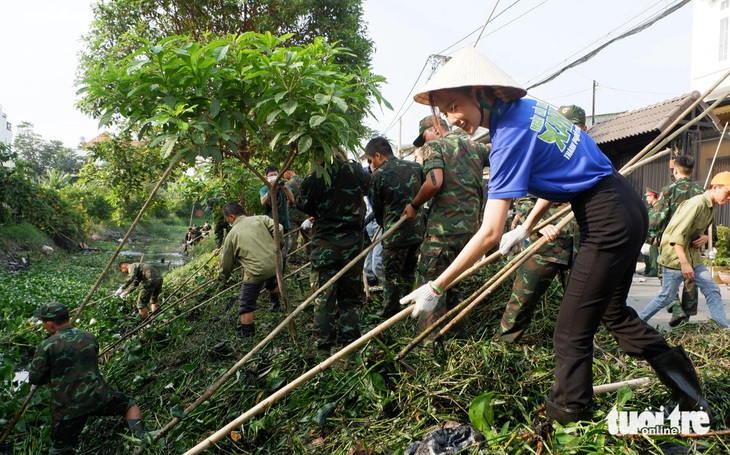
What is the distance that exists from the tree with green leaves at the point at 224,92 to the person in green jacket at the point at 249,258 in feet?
5.36

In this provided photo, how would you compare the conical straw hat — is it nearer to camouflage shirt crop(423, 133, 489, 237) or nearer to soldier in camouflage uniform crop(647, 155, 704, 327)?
camouflage shirt crop(423, 133, 489, 237)

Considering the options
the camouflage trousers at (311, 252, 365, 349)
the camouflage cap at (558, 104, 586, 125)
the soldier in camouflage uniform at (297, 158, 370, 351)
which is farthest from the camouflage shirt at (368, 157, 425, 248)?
the camouflage cap at (558, 104, 586, 125)

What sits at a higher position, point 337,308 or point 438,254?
point 438,254

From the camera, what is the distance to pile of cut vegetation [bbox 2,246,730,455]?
2.49 metres

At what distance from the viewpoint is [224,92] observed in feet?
11.7

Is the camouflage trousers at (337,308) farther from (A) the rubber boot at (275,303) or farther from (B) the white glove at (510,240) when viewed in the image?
(B) the white glove at (510,240)

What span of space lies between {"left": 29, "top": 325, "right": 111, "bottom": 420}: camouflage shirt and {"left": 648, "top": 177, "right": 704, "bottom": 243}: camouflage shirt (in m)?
5.29

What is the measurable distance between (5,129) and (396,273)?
7045 centimetres

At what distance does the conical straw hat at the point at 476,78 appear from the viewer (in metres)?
2.17

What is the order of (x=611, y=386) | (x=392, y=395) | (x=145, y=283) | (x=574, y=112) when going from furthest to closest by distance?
1. (x=145, y=283)
2. (x=574, y=112)
3. (x=392, y=395)
4. (x=611, y=386)

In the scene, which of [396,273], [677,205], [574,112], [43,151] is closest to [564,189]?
[574,112]

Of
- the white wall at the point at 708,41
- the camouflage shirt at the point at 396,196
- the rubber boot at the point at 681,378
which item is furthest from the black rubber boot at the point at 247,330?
the white wall at the point at 708,41

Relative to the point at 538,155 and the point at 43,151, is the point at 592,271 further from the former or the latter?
the point at 43,151

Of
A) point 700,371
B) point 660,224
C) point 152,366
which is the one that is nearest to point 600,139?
point 660,224
